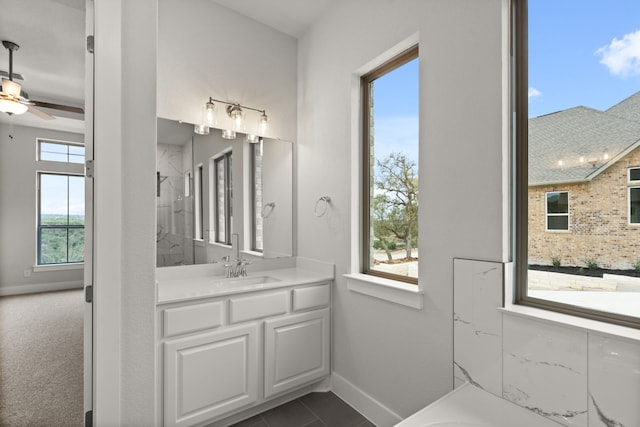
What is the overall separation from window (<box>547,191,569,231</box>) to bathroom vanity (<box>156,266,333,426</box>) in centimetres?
147

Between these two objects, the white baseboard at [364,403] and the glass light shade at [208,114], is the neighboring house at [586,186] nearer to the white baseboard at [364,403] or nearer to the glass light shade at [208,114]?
the white baseboard at [364,403]

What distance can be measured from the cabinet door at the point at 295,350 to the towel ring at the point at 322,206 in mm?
764

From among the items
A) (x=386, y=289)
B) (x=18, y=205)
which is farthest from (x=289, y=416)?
(x=18, y=205)

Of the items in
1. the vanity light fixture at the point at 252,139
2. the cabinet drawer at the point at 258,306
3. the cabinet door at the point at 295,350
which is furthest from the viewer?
the vanity light fixture at the point at 252,139

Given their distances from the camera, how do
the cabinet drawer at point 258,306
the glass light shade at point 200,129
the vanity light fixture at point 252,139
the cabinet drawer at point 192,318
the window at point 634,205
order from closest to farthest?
the window at point 634,205, the cabinet drawer at point 192,318, the cabinet drawer at point 258,306, the glass light shade at point 200,129, the vanity light fixture at point 252,139

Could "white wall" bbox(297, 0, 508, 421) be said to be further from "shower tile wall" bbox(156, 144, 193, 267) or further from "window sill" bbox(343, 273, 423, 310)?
"shower tile wall" bbox(156, 144, 193, 267)

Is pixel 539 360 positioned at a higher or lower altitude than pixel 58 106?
lower

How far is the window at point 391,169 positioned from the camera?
6.57ft

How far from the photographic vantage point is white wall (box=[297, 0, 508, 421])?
149cm

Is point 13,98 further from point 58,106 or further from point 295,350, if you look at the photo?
point 295,350

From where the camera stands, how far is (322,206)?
2586 millimetres

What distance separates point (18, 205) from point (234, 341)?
1297mm

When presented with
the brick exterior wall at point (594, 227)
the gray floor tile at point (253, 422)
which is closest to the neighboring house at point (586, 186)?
the brick exterior wall at point (594, 227)

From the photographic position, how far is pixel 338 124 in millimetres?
2410
